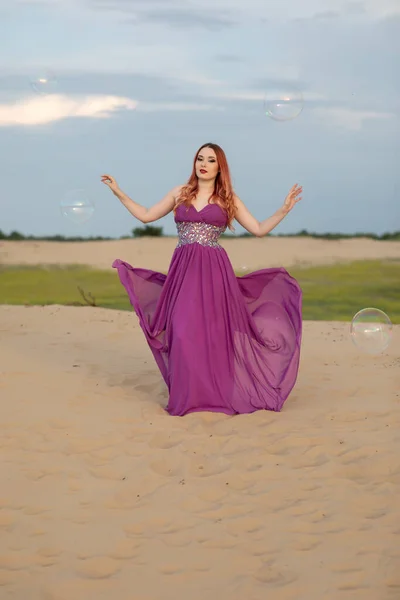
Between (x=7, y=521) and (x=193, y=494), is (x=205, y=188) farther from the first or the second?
(x=7, y=521)

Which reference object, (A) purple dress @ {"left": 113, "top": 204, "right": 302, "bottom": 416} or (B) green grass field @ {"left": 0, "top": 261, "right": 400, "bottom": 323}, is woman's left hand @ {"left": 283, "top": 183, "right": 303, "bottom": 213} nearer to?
(A) purple dress @ {"left": 113, "top": 204, "right": 302, "bottom": 416}

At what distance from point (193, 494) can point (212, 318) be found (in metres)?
2.06

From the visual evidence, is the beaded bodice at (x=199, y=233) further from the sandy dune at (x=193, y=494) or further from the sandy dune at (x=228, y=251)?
the sandy dune at (x=228, y=251)

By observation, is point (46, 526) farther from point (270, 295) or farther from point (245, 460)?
point (270, 295)

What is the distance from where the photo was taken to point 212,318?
7602 millimetres

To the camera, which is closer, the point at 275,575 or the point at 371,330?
the point at 275,575

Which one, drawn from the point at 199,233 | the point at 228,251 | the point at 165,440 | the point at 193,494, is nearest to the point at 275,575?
the point at 193,494

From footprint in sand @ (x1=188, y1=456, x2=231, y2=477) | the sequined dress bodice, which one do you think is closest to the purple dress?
the sequined dress bodice

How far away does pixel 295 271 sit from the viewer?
23062 millimetres

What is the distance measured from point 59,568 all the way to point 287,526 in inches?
54.5

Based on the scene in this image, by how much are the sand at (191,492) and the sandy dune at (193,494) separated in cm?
1

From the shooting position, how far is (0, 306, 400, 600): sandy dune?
4.74m

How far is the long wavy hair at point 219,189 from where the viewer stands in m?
7.71

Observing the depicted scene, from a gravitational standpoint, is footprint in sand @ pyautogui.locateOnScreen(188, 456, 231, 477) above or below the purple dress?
below
